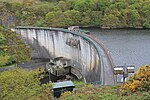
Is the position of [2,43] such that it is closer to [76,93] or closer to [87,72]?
[87,72]

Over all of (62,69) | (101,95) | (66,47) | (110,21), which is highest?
(110,21)

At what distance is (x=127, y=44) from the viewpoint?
46625 mm

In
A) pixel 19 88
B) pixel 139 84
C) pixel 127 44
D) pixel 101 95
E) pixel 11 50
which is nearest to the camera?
pixel 19 88

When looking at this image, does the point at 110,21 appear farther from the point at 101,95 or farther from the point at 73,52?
the point at 101,95

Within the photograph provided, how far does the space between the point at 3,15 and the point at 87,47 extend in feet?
77.1

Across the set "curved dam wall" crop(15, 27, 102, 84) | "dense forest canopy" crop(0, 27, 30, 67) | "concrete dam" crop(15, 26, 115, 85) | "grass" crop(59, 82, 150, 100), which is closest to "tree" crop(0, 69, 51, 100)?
"grass" crop(59, 82, 150, 100)

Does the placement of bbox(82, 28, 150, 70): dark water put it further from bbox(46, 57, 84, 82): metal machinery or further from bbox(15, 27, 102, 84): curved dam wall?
bbox(46, 57, 84, 82): metal machinery

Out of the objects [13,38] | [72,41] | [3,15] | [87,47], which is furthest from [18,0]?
[87,47]

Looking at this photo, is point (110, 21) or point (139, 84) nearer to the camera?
point (139, 84)

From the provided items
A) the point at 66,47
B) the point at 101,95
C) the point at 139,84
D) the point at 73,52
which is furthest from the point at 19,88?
the point at 66,47

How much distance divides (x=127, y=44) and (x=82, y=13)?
18994 mm

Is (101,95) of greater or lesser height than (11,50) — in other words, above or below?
above

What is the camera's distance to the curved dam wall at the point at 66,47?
35375mm

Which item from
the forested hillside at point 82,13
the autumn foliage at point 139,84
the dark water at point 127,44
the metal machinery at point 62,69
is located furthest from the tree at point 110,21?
the autumn foliage at point 139,84
